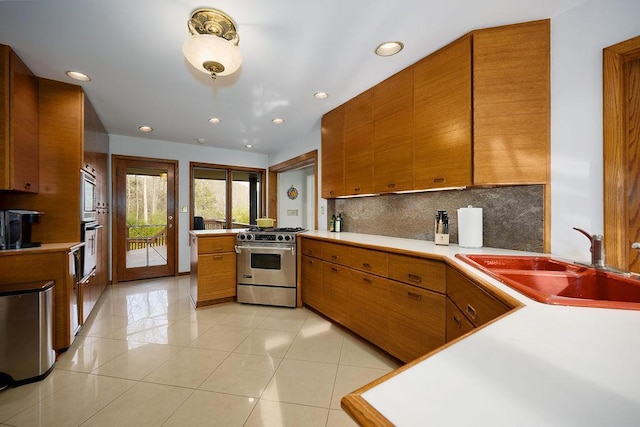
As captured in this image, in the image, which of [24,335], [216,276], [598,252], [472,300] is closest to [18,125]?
[24,335]

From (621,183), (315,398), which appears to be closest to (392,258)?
(315,398)

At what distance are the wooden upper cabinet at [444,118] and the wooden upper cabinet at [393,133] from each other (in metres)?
0.07

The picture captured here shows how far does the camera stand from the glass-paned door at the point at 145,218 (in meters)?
4.19

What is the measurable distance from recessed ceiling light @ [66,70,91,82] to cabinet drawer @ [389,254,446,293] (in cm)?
314

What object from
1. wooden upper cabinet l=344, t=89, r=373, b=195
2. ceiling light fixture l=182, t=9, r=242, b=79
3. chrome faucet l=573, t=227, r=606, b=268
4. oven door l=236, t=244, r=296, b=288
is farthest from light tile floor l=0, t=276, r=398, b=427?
ceiling light fixture l=182, t=9, r=242, b=79

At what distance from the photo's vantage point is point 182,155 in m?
4.65

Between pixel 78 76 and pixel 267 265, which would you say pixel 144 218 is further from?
pixel 267 265

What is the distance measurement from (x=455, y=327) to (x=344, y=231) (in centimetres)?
203

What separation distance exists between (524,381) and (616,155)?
1.71 m

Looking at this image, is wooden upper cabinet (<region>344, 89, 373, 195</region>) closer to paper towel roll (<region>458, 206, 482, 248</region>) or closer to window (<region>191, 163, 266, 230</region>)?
paper towel roll (<region>458, 206, 482, 248</region>)

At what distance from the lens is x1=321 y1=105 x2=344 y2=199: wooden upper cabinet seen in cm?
299

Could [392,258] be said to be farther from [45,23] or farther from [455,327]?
[45,23]

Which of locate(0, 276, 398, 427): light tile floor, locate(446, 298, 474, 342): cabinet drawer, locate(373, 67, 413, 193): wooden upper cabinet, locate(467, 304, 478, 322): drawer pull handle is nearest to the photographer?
locate(467, 304, 478, 322): drawer pull handle

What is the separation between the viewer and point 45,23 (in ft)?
5.55
